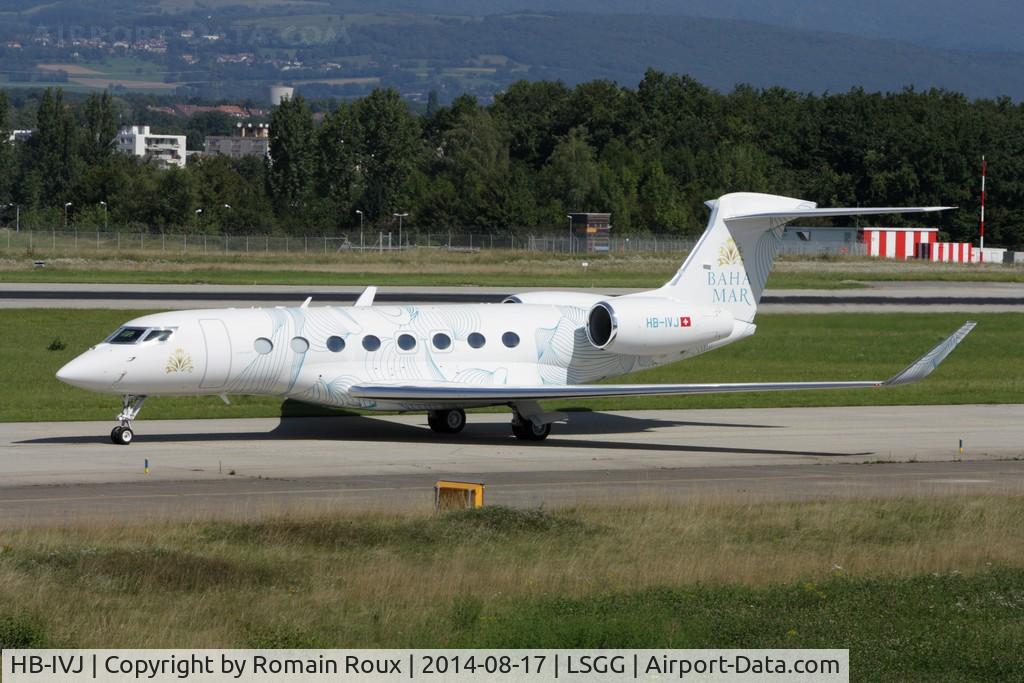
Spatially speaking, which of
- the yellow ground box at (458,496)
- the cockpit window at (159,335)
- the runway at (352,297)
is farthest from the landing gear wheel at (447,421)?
the runway at (352,297)

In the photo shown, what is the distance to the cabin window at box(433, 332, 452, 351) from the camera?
29.0m

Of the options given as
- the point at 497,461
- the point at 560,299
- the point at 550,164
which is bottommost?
the point at 497,461

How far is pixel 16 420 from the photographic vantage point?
1191 inches

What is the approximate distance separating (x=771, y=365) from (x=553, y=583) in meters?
29.2

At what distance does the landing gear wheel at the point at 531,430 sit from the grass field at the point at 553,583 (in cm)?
911

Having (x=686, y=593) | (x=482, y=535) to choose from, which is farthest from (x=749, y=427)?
(x=686, y=593)

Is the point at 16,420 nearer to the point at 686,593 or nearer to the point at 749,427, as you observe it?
the point at 749,427

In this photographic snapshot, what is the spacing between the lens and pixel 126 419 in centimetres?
2708

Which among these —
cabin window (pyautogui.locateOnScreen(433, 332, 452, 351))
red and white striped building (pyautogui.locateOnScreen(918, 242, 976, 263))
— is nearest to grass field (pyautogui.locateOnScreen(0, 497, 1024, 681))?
cabin window (pyautogui.locateOnScreen(433, 332, 452, 351))

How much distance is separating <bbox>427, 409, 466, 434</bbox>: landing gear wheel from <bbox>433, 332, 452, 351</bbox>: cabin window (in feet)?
5.05

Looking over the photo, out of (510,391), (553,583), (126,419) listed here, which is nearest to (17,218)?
(126,419)

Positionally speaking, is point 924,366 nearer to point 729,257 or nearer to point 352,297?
point 729,257

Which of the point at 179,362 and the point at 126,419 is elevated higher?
the point at 179,362

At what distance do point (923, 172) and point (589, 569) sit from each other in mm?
122924
